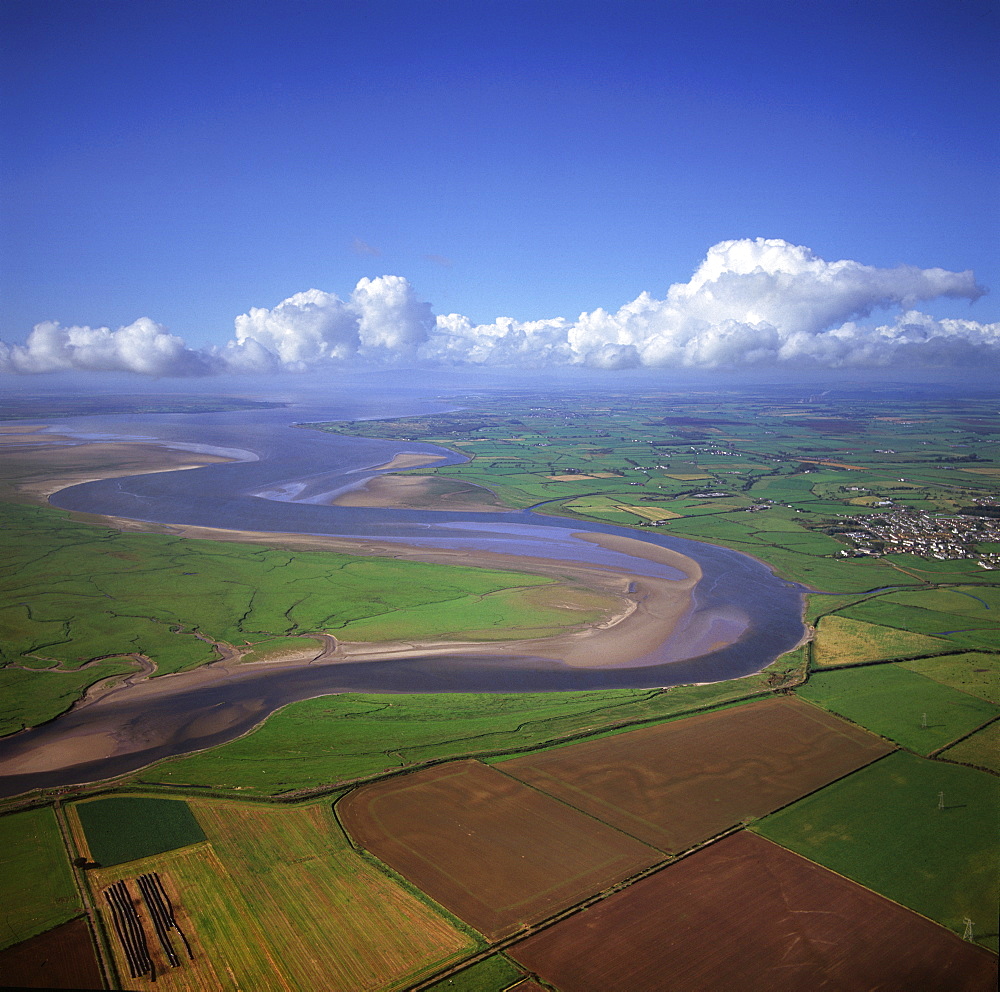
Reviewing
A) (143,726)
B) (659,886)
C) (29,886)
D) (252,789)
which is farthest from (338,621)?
(659,886)

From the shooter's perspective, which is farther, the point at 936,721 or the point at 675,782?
the point at 936,721

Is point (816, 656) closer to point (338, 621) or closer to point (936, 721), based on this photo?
point (936, 721)

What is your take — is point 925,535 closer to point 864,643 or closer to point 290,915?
point 864,643

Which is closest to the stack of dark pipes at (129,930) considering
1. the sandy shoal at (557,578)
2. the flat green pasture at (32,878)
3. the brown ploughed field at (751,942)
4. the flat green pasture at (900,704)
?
the flat green pasture at (32,878)

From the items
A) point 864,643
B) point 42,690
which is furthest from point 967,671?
point 42,690

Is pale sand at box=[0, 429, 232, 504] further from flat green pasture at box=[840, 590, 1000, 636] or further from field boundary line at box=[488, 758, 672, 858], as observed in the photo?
flat green pasture at box=[840, 590, 1000, 636]

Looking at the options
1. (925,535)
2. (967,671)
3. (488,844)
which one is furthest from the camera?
(925,535)

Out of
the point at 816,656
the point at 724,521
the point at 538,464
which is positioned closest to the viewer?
the point at 816,656
